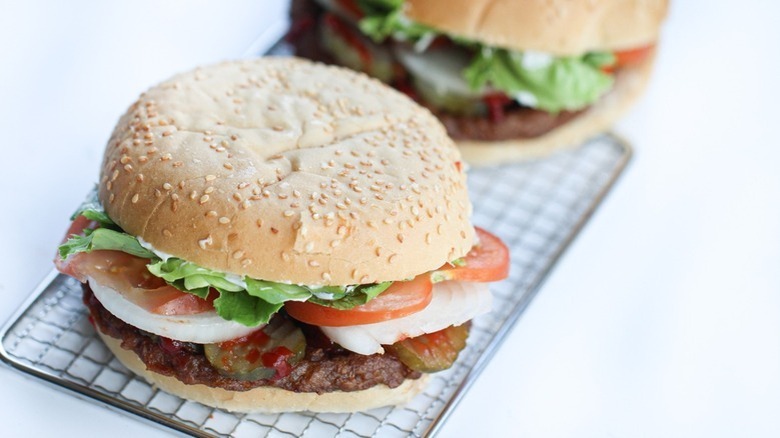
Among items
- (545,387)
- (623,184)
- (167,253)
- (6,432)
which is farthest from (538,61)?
(6,432)

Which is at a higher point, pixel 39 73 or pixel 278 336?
A: pixel 278 336

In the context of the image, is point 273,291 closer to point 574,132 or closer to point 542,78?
point 542,78

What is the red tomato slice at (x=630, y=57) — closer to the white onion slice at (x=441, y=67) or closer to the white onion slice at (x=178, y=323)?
the white onion slice at (x=441, y=67)

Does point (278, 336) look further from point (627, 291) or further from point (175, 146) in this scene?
point (627, 291)

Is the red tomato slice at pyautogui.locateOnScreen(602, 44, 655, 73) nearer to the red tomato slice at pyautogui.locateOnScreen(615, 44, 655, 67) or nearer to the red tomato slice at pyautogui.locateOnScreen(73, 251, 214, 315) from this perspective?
the red tomato slice at pyautogui.locateOnScreen(615, 44, 655, 67)

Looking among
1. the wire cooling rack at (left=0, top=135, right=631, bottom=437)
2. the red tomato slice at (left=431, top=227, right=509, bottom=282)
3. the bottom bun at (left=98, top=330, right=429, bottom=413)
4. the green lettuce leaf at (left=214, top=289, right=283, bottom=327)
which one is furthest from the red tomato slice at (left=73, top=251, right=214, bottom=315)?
the red tomato slice at (left=431, top=227, right=509, bottom=282)

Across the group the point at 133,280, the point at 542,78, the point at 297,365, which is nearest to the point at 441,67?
the point at 542,78
